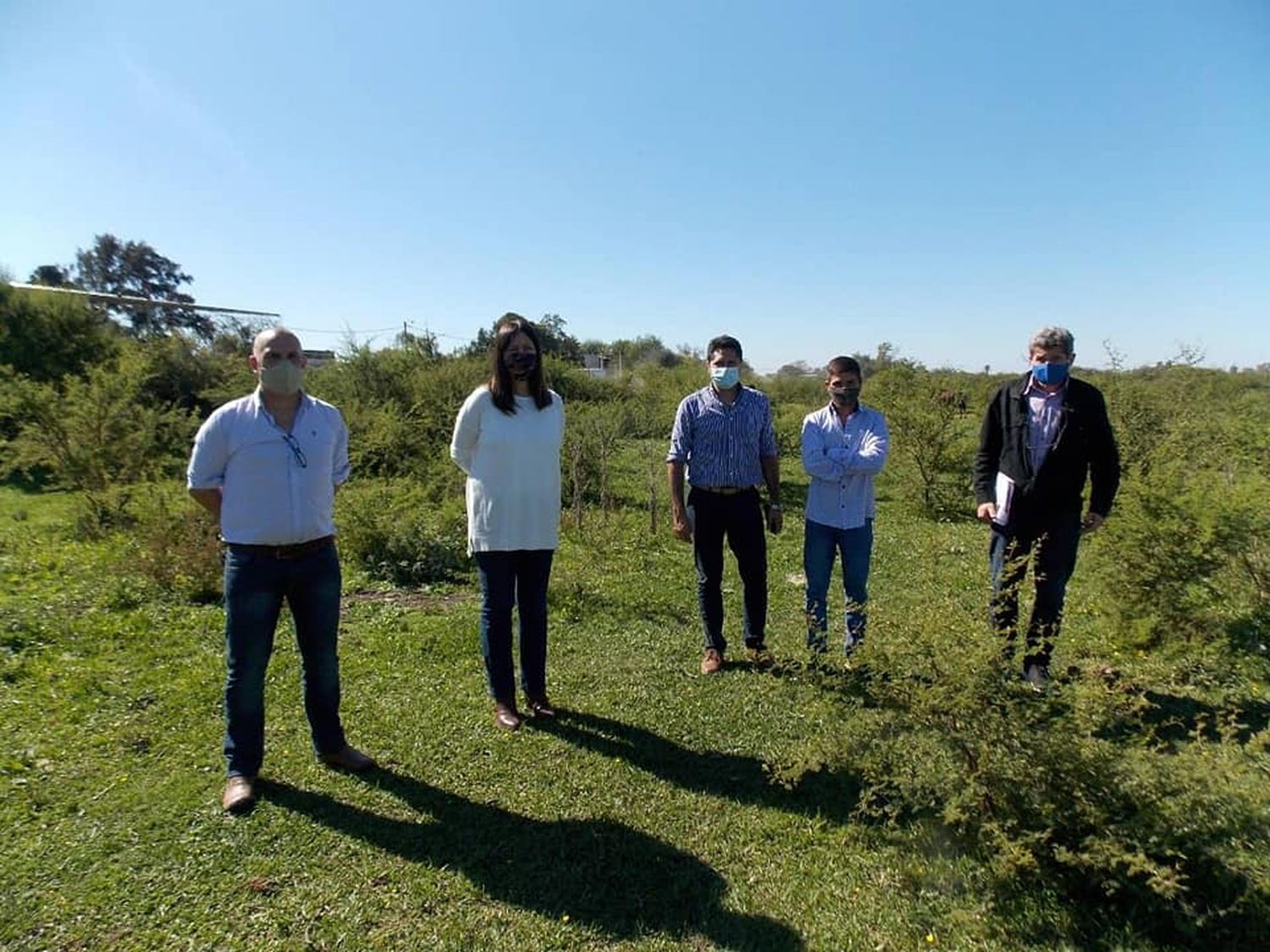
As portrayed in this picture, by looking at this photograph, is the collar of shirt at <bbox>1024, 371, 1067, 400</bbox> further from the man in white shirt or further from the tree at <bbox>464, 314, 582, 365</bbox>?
the tree at <bbox>464, 314, 582, 365</bbox>

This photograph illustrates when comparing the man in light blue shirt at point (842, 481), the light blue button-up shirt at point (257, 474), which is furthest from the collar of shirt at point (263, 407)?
the man in light blue shirt at point (842, 481)

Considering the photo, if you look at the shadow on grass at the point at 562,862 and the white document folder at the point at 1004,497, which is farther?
the white document folder at the point at 1004,497

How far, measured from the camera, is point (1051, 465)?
11.7ft

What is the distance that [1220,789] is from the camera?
2.07 meters

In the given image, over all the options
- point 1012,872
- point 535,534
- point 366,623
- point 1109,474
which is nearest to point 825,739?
point 1012,872

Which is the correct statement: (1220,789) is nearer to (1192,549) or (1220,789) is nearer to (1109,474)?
(1109,474)

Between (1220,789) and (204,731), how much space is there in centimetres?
429

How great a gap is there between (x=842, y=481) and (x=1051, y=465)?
1037 mm

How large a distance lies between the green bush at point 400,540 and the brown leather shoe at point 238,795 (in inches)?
141

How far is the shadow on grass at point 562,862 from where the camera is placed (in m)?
2.33

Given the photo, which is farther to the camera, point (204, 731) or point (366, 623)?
point (366, 623)

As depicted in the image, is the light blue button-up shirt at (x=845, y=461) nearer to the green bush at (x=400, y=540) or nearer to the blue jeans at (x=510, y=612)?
the blue jeans at (x=510, y=612)

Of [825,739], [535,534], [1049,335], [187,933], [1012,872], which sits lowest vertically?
[187,933]

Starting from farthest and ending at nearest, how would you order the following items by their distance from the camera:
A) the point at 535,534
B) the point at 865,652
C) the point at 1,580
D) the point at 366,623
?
1. the point at 1,580
2. the point at 366,623
3. the point at 535,534
4. the point at 865,652
